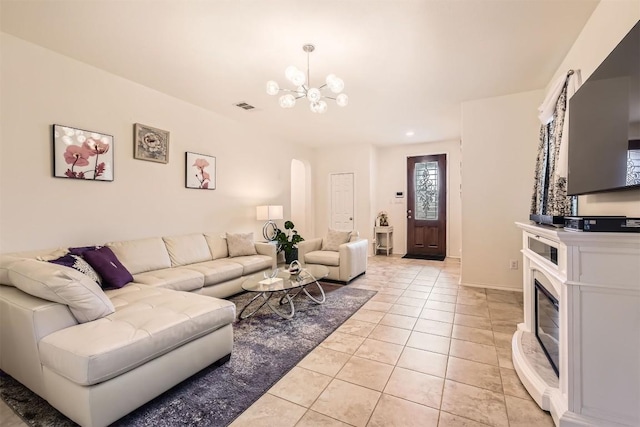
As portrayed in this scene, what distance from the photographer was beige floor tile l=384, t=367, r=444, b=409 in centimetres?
173

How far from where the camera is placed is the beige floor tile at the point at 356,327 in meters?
2.66

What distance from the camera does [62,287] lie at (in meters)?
1.67

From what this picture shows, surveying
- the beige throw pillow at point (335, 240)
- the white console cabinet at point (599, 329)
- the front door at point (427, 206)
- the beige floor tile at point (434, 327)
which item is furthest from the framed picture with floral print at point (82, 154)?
the front door at point (427, 206)

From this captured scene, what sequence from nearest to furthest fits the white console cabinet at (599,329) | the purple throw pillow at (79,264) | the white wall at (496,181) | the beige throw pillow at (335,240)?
the white console cabinet at (599,329), the purple throw pillow at (79,264), the white wall at (496,181), the beige throw pillow at (335,240)

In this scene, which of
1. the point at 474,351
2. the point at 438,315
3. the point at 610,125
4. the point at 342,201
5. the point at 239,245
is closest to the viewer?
the point at 610,125

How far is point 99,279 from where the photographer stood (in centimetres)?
252

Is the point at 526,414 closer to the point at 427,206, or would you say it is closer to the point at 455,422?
the point at 455,422

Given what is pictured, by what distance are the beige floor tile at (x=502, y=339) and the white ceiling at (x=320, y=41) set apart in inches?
102

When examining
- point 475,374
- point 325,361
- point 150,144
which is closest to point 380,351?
point 325,361

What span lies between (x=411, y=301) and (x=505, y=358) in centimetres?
136

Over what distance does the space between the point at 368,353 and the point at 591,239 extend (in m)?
1.61

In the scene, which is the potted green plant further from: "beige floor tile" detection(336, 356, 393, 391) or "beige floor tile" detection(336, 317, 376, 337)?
"beige floor tile" detection(336, 356, 393, 391)

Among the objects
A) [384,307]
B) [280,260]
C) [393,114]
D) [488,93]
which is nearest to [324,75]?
[393,114]

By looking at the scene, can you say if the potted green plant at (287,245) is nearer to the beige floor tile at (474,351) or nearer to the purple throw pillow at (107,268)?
the purple throw pillow at (107,268)
